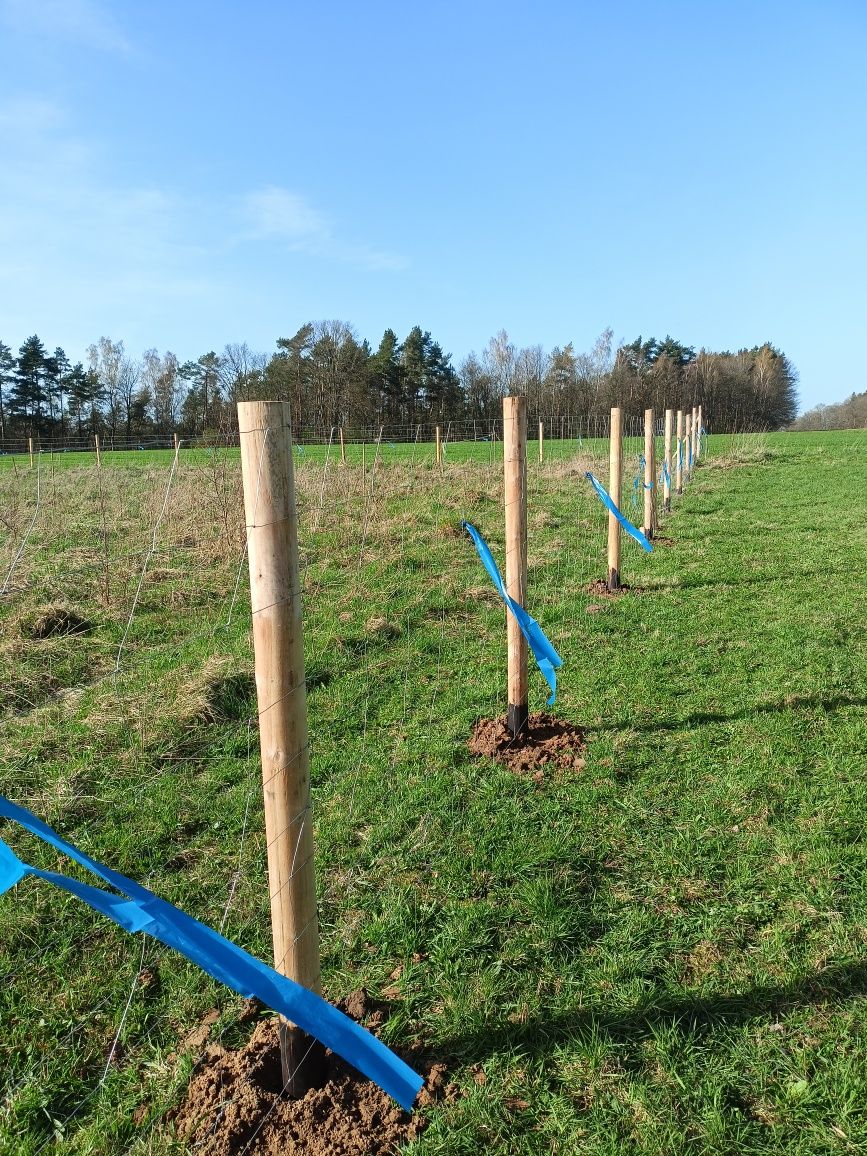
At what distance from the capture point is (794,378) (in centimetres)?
8288

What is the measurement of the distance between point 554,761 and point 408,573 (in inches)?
188

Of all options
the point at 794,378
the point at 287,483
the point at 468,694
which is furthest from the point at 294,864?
the point at 794,378

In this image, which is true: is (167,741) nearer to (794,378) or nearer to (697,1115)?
(697,1115)

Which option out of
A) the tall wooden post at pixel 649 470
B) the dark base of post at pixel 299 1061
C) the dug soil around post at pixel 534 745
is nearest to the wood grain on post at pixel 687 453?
the tall wooden post at pixel 649 470

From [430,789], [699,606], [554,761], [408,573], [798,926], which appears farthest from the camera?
[408,573]

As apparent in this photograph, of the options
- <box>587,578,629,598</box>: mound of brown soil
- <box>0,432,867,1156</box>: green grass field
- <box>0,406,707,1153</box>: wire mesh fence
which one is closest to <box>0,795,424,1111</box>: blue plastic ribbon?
<box>0,432,867,1156</box>: green grass field

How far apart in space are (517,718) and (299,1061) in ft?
8.50

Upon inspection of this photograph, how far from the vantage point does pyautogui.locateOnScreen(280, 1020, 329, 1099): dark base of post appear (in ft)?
6.83

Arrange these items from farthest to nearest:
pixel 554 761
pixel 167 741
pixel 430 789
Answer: pixel 167 741 → pixel 554 761 → pixel 430 789

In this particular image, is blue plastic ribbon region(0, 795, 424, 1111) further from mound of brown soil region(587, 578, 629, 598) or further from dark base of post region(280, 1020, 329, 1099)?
mound of brown soil region(587, 578, 629, 598)

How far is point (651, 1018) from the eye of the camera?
244 cm

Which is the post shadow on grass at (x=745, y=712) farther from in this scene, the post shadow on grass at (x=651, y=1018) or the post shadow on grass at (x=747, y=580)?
the post shadow on grass at (x=747, y=580)

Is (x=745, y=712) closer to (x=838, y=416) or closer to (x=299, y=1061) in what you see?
(x=299, y=1061)

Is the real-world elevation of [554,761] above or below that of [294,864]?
below
